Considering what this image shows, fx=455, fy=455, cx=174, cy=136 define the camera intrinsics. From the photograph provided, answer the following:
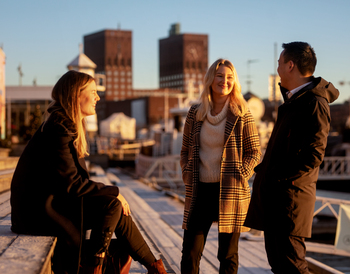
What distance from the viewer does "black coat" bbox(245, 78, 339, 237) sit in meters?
2.53

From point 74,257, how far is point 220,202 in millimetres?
973

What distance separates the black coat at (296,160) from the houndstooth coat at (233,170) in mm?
279

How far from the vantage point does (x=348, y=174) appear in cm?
2420

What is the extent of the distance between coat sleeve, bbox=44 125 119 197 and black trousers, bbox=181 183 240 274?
30.9 inches

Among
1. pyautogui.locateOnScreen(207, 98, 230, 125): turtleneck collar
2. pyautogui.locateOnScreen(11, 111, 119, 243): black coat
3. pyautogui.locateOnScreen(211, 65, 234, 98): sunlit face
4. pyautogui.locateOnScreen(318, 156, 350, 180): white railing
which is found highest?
pyautogui.locateOnScreen(211, 65, 234, 98): sunlit face

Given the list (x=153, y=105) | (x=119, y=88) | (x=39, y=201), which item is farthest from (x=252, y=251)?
(x=119, y=88)

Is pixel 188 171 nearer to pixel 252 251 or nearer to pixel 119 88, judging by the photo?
pixel 252 251

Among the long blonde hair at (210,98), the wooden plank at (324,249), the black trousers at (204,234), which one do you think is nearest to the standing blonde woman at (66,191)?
the black trousers at (204,234)

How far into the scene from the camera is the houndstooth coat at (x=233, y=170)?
2967 mm

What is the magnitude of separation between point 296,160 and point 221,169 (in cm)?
59

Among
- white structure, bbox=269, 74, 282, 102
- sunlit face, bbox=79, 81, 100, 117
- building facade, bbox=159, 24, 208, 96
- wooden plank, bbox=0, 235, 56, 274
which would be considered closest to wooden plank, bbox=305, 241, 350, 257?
sunlit face, bbox=79, 81, 100, 117

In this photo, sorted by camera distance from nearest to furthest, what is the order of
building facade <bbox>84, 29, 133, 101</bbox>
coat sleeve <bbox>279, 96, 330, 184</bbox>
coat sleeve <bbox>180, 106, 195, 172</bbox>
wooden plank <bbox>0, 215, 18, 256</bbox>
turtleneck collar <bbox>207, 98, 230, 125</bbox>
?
wooden plank <bbox>0, 215, 18, 256</bbox>
coat sleeve <bbox>279, 96, 330, 184</bbox>
turtleneck collar <bbox>207, 98, 230, 125</bbox>
coat sleeve <bbox>180, 106, 195, 172</bbox>
building facade <bbox>84, 29, 133, 101</bbox>

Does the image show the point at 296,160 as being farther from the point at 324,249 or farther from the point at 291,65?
the point at 324,249

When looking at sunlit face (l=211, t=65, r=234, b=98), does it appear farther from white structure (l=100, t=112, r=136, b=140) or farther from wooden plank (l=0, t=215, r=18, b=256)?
white structure (l=100, t=112, r=136, b=140)
